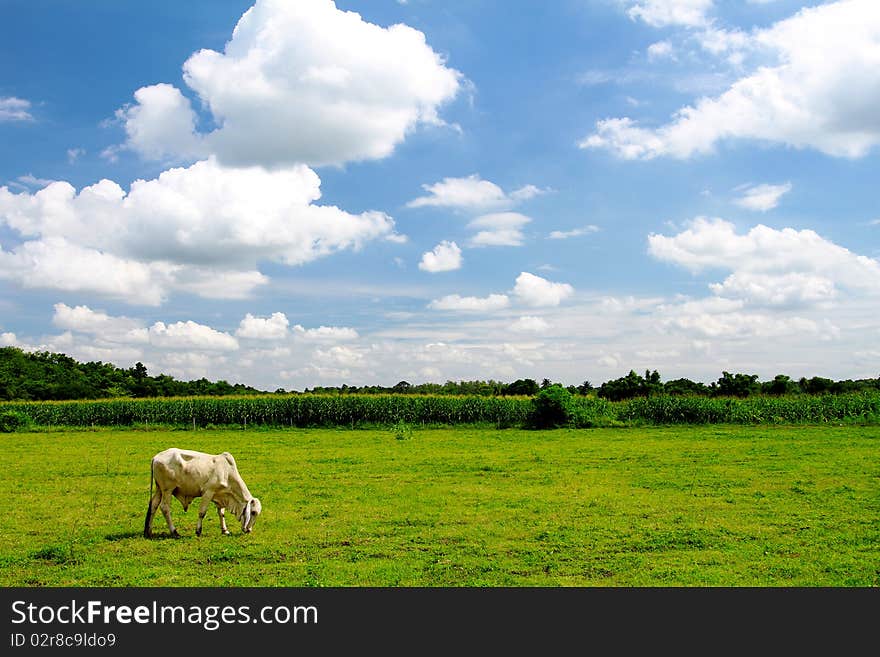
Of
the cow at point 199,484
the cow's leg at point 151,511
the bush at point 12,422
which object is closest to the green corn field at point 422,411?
the bush at point 12,422

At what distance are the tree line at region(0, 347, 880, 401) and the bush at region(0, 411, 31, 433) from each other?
13.6m

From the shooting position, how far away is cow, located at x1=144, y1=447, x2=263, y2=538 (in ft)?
35.2

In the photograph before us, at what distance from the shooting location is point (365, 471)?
765 inches

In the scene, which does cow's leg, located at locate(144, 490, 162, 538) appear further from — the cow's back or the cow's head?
the cow's head

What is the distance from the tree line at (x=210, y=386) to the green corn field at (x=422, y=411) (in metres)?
2.26

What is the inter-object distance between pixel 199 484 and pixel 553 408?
3098 cm

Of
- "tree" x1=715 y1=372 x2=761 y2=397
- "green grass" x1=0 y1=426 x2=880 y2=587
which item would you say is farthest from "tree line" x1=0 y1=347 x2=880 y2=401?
"green grass" x1=0 y1=426 x2=880 y2=587

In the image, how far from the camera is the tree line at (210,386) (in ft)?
156

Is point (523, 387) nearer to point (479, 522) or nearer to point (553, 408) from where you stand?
point (553, 408)

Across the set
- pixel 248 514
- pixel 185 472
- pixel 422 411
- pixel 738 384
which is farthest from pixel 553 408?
pixel 185 472

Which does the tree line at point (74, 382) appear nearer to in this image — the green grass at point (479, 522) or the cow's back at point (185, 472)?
the green grass at point (479, 522)
